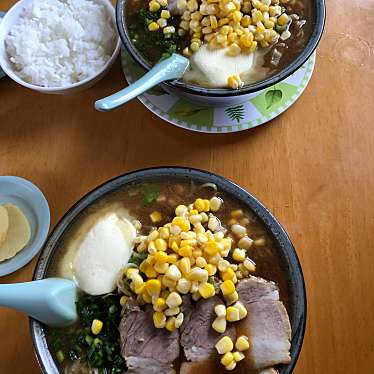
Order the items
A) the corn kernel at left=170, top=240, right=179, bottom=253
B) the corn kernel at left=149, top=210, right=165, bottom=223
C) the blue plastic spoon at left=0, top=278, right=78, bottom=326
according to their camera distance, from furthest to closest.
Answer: the corn kernel at left=149, top=210, right=165, bottom=223 → the corn kernel at left=170, top=240, right=179, bottom=253 → the blue plastic spoon at left=0, top=278, right=78, bottom=326

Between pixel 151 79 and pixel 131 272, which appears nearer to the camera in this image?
pixel 131 272

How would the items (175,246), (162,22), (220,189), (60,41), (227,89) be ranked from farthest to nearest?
(60,41), (162,22), (227,89), (220,189), (175,246)

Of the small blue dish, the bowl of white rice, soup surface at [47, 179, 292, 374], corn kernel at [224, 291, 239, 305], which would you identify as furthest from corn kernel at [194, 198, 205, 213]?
the bowl of white rice

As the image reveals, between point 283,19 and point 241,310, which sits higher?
point 283,19

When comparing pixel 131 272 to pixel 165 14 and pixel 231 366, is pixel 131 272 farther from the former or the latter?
pixel 165 14

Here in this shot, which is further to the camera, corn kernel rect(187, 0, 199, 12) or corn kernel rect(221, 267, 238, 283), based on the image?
corn kernel rect(187, 0, 199, 12)

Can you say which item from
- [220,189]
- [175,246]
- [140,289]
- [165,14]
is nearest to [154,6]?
[165,14]

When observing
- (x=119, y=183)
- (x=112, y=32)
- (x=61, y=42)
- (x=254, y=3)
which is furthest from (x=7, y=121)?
(x=254, y=3)

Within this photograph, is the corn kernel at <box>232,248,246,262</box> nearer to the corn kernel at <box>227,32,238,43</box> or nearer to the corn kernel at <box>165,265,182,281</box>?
the corn kernel at <box>165,265,182,281</box>
